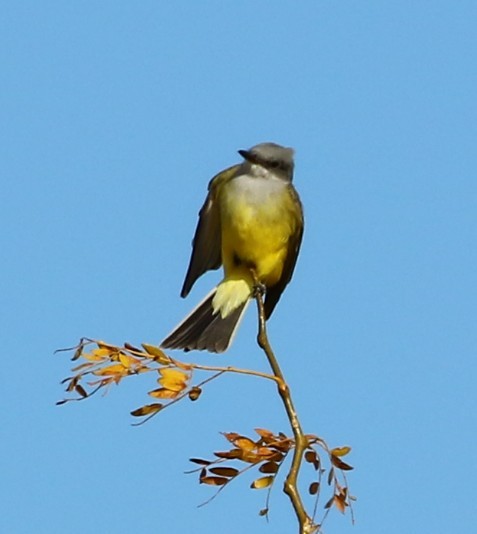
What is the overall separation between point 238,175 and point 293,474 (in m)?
4.27

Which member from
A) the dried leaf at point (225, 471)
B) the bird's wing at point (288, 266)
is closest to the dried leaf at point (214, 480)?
the dried leaf at point (225, 471)

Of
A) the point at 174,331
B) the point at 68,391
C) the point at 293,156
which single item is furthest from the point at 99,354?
the point at 293,156

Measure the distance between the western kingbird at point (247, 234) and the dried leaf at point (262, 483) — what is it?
3230mm

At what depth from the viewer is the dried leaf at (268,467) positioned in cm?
279

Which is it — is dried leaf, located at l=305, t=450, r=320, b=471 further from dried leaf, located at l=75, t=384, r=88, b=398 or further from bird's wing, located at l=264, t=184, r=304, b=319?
bird's wing, located at l=264, t=184, r=304, b=319

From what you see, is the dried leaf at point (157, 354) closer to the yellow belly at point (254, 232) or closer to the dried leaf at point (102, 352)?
the dried leaf at point (102, 352)

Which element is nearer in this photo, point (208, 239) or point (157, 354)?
point (157, 354)

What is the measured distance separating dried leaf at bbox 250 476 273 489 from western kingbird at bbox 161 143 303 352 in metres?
3.23

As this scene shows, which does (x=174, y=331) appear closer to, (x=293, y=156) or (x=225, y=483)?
(x=293, y=156)

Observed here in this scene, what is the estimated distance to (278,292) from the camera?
6.66m

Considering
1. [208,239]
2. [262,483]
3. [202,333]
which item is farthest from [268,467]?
[208,239]

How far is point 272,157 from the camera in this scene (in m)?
6.57

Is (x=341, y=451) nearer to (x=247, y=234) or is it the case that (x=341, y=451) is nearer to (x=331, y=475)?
(x=331, y=475)

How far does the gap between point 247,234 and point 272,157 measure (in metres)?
0.50
